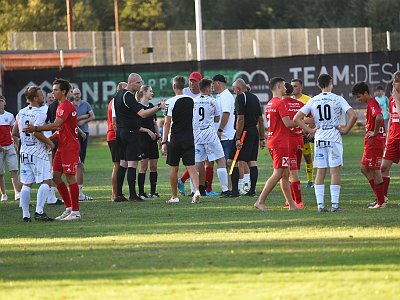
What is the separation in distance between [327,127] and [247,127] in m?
3.74

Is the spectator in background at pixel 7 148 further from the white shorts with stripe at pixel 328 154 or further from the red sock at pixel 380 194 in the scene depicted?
the red sock at pixel 380 194

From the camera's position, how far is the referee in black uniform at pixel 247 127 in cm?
1978

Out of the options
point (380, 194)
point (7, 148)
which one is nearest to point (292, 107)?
point (380, 194)

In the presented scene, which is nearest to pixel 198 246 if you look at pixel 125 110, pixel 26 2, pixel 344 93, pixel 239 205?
pixel 239 205

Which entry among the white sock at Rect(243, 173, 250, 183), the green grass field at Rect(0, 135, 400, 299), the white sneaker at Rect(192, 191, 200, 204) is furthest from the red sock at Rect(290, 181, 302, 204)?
the white sock at Rect(243, 173, 250, 183)

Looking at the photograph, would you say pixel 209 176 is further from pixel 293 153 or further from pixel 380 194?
pixel 380 194

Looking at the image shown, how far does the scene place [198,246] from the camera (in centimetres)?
1320

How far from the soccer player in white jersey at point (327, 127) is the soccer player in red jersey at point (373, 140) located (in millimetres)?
748

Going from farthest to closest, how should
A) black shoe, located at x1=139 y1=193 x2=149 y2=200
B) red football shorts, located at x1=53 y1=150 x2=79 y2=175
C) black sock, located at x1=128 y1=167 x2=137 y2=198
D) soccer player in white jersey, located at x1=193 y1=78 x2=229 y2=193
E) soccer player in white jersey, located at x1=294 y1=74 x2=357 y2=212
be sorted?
black shoe, located at x1=139 y1=193 x2=149 y2=200
soccer player in white jersey, located at x1=193 y1=78 x2=229 y2=193
black sock, located at x1=128 y1=167 x2=137 y2=198
red football shorts, located at x1=53 y1=150 x2=79 y2=175
soccer player in white jersey, located at x1=294 y1=74 x2=357 y2=212

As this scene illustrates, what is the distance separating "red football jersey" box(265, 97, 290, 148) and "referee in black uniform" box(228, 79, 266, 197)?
8.95 feet

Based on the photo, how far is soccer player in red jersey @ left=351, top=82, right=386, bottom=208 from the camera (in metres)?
17.2

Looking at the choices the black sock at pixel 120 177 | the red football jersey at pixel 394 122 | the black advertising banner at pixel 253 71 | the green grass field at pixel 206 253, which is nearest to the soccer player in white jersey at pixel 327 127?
the green grass field at pixel 206 253

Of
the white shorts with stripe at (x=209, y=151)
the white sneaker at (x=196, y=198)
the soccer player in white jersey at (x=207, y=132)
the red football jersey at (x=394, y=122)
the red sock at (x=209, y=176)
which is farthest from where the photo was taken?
the red sock at (x=209, y=176)

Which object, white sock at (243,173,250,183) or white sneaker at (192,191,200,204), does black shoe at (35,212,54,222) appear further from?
white sock at (243,173,250,183)
